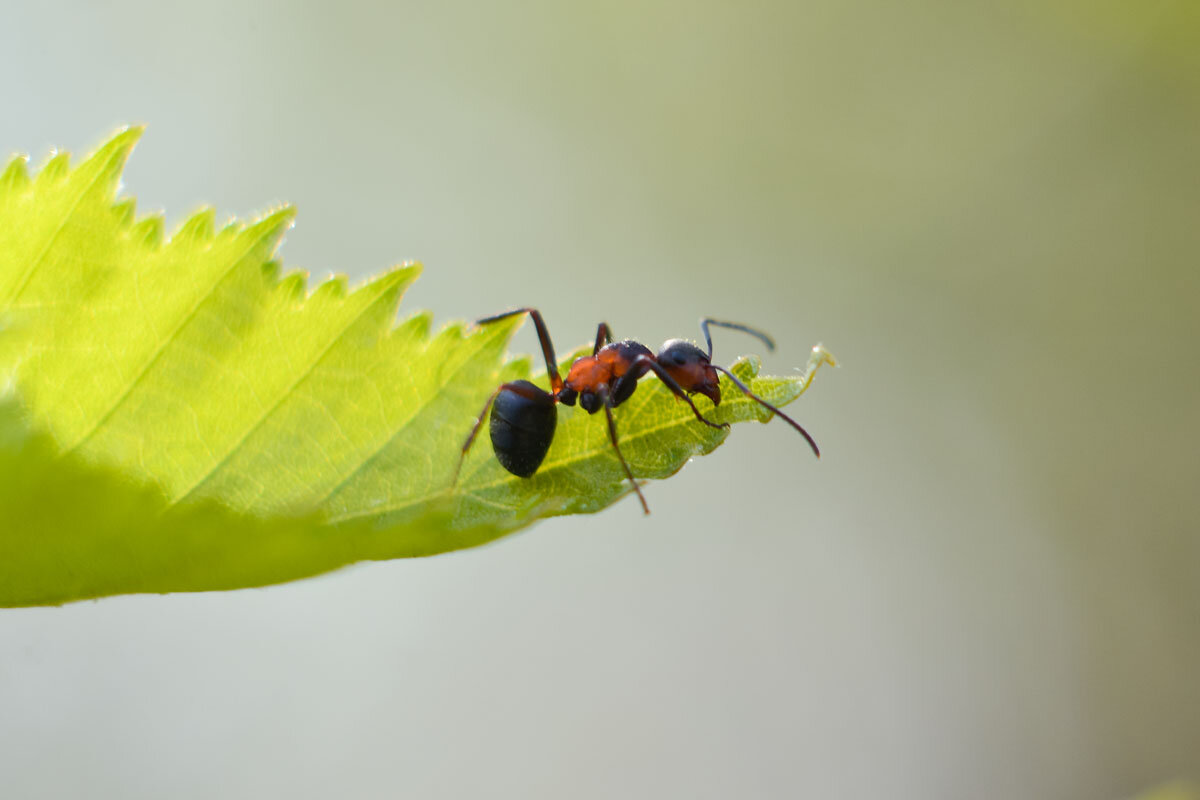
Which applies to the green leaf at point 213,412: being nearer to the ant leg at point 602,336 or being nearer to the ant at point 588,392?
the ant at point 588,392

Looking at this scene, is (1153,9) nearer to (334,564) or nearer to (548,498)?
(548,498)

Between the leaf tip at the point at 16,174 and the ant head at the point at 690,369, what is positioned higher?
the ant head at the point at 690,369

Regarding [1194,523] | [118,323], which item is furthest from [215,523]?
[1194,523]

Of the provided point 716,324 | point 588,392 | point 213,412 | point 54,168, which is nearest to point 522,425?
point 588,392

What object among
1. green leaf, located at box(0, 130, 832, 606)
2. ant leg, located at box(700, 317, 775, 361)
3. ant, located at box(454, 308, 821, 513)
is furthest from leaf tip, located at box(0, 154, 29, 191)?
ant leg, located at box(700, 317, 775, 361)

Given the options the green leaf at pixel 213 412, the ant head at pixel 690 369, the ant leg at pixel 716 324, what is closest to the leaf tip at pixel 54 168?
the green leaf at pixel 213 412

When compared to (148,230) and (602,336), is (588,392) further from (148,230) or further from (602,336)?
(148,230)
